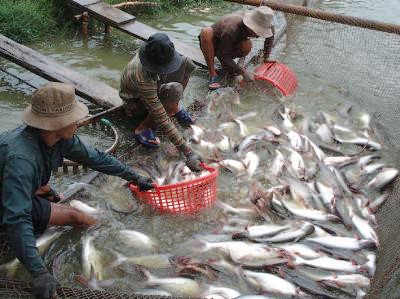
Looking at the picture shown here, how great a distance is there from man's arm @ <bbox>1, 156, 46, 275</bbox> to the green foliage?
6.08 meters

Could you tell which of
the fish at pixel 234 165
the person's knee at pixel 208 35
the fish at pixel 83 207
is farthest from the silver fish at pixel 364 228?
the person's knee at pixel 208 35

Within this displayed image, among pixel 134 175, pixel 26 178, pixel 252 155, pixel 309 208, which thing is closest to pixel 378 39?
pixel 252 155

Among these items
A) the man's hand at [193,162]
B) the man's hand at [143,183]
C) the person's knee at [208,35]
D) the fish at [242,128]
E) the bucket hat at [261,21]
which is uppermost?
the bucket hat at [261,21]

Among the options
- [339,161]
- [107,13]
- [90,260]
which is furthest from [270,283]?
[107,13]

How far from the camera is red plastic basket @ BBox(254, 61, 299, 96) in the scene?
7.00 metres

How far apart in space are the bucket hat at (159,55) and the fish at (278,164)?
176 centimetres

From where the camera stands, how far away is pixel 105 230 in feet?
14.5

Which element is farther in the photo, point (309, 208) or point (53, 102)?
point (309, 208)

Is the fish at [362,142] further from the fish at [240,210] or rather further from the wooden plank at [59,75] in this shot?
the wooden plank at [59,75]

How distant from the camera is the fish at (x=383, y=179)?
210 inches

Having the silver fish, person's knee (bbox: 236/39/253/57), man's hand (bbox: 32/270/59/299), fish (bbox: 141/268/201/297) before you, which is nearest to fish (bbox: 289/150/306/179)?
the silver fish

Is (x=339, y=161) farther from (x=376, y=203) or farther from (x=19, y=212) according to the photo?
(x=19, y=212)

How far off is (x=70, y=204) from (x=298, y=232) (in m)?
2.31

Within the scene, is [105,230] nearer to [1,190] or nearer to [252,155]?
[1,190]
